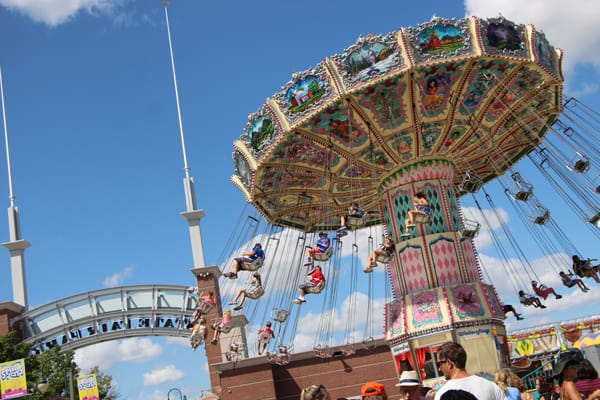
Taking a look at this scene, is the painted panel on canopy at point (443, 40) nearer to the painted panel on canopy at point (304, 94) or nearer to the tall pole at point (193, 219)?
the painted panel on canopy at point (304, 94)

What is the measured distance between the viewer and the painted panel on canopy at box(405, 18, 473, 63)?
1488cm

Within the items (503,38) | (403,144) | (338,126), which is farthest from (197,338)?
(503,38)

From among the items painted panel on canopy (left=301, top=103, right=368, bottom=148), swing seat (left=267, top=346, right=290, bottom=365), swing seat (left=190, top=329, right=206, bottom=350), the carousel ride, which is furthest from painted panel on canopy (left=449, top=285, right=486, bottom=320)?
swing seat (left=190, top=329, right=206, bottom=350)

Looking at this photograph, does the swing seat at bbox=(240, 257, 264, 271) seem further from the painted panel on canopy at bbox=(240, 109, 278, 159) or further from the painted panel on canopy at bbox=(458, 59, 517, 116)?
the painted panel on canopy at bbox=(458, 59, 517, 116)

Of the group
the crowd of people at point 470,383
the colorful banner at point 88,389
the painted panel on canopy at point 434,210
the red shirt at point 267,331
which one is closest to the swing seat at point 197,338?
the red shirt at point 267,331

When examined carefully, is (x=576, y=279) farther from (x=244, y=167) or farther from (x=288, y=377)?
(x=288, y=377)

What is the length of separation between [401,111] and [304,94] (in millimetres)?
2434

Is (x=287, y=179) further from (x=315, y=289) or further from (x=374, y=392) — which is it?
(x=374, y=392)

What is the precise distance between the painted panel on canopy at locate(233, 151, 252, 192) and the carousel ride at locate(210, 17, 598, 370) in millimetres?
53

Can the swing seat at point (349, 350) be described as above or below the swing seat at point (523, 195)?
below

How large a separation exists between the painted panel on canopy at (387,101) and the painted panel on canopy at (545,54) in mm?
3217

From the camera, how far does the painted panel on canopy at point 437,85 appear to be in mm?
15242

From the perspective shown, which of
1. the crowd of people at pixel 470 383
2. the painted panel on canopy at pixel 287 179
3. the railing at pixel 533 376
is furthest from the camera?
the railing at pixel 533 376

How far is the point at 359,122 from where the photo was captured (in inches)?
648
